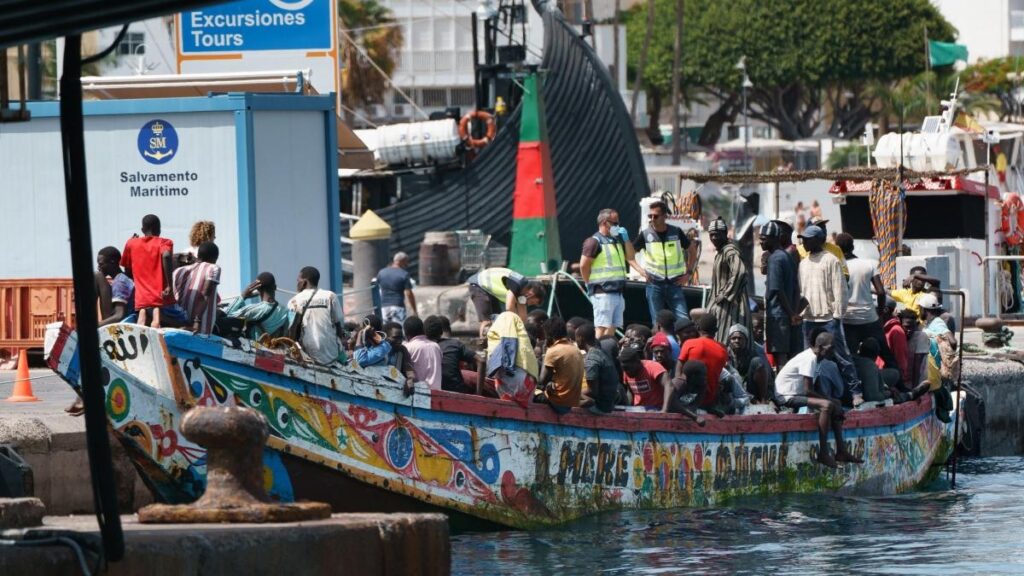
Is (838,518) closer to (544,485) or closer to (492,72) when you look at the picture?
(544,485)

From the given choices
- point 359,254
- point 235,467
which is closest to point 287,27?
point 359,254

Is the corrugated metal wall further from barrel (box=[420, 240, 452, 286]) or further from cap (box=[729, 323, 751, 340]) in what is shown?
cap (box=[729, 323, 751, 340])

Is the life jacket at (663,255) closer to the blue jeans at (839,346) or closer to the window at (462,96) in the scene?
the blue jeans at (839,346)

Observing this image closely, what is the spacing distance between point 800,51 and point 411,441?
59.2 meters

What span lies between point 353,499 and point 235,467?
4.01m

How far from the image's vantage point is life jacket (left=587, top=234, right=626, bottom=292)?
16078 mm

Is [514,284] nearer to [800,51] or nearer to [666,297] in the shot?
[666,297]

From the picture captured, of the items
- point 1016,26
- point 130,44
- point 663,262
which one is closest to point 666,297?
point 663,262

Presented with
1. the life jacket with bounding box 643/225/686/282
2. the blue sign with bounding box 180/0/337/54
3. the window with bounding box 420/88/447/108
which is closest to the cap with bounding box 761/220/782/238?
the life jacket with bounding box 643/225/686/282

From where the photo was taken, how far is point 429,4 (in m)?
66.9

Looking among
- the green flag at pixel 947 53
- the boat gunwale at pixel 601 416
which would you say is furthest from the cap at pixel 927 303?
the green flag at pixel 947 53

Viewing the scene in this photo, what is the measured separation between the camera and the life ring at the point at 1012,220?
2834 centimetres

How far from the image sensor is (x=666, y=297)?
16.3m

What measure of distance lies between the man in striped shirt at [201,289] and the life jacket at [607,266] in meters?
4.25
